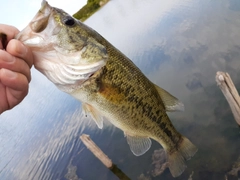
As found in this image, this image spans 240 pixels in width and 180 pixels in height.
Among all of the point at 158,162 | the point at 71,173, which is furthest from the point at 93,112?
the point at 71,173

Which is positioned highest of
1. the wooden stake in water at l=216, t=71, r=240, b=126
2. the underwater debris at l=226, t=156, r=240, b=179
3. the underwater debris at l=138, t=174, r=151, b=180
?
the wooden stake in water at l=216, t=71, r=240, b=126

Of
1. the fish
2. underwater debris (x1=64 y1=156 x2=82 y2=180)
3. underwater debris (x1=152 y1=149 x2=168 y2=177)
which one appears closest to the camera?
the fish

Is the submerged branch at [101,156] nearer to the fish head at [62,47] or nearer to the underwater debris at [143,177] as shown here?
the underwater debris at [143,177]

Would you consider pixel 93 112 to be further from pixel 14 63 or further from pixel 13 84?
pixel 14 63

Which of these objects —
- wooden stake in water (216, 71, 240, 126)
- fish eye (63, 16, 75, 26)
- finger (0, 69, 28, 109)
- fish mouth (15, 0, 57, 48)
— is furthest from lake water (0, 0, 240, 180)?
fish mouth (15, 0, 57, 48)

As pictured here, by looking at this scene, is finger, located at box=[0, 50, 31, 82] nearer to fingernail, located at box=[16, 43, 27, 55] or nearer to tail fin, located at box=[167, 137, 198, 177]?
fingernail, located at box=[16, 43, 27, 55]

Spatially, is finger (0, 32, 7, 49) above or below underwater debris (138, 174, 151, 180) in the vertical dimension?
above
